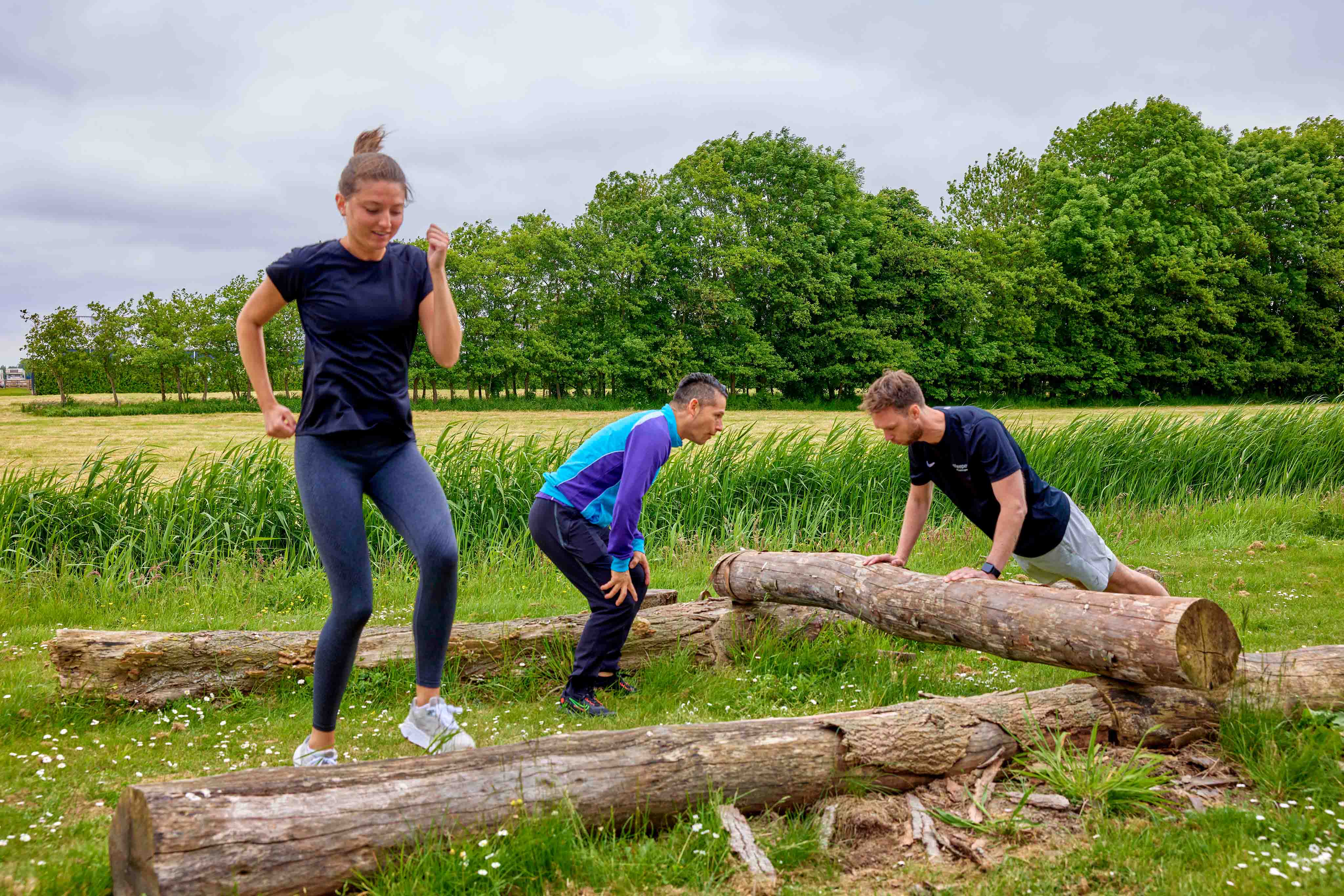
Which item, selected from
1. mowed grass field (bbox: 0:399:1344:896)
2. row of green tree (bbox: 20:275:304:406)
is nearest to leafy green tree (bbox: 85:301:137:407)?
row of green tree (bbox: 20:275:304:406)

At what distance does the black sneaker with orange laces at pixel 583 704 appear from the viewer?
4.58m

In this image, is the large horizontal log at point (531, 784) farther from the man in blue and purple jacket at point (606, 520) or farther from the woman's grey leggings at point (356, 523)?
the man in blue and purple jacket at point (606, 520)

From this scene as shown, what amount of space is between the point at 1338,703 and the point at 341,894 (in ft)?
13.8

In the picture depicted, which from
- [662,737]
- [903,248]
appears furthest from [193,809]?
[903,248]

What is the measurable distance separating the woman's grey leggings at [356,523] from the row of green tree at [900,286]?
110 feet

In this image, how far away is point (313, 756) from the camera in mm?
3492

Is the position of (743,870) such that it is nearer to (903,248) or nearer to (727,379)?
(727,379)

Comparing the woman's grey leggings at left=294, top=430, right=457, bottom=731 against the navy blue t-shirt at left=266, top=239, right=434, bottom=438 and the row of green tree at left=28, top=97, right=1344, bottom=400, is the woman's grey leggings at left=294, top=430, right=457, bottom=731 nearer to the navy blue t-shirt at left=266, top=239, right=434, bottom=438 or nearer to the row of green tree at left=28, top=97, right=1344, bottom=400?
the navy blue t-shirt at left=266, top=239, right=434, bottom=438

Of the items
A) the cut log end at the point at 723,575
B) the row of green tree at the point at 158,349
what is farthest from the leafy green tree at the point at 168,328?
the cut log end at the point at 723,575

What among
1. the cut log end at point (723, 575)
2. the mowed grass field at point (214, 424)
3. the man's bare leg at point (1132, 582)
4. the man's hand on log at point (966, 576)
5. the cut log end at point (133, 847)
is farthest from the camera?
the mowed grass field at point (214, 424)

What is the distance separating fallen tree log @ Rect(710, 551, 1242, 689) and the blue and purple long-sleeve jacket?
1273 millimetres

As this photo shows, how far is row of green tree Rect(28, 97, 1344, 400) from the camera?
38.1 meters

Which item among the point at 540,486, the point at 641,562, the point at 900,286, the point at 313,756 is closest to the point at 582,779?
the point at 313,756

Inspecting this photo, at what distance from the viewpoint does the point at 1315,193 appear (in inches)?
1700
